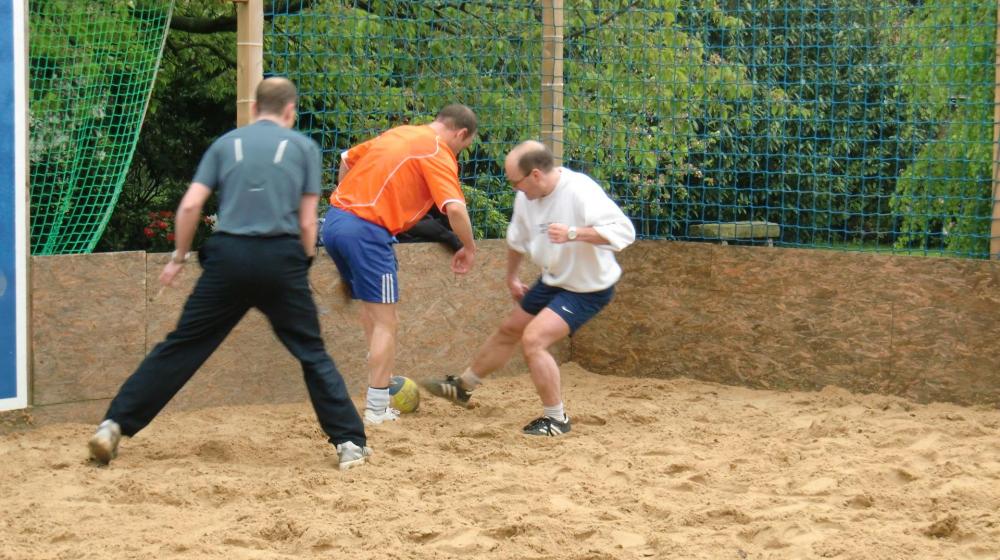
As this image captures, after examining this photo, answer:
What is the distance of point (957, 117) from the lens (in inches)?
308

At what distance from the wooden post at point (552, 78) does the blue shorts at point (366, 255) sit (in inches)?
84.3

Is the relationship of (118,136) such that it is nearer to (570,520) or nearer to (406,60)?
(406,60)

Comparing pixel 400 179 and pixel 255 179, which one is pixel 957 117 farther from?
pixel 255 179

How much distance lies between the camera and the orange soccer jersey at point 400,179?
22.5ft

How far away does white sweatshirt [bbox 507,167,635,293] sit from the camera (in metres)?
6.61

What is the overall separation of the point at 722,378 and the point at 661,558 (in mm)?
3942

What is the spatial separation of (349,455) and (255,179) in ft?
4.55

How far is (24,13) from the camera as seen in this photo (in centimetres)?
636

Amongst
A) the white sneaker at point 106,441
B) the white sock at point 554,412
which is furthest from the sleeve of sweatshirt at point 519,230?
the white sneaker at point 106,441

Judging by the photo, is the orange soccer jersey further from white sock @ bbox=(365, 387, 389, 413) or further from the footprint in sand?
the footprint in sand

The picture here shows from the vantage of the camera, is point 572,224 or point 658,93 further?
point 658,93

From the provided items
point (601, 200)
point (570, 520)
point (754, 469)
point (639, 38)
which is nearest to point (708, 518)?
point (570, 520)

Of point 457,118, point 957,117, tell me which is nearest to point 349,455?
point 457,118

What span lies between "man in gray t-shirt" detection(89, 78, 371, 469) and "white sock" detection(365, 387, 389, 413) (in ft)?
3.32
